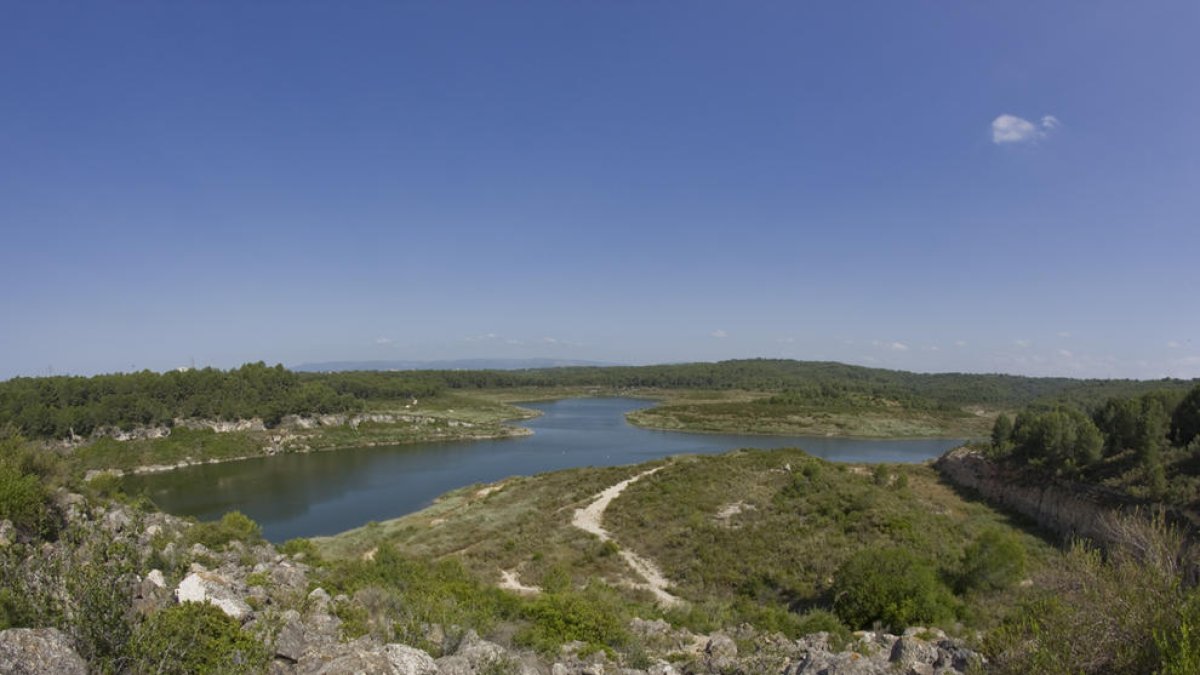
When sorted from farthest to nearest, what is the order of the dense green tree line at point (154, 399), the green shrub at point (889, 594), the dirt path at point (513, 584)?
the dense green tree line at point (154, 399) < the dirt path at point (513, 584) < the green shrub at point (889, 594)

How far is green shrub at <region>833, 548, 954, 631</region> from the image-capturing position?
16.4 m

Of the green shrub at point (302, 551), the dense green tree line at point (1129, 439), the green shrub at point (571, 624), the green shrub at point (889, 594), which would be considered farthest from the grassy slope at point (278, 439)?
the dense green tree line at point (1129, 439)

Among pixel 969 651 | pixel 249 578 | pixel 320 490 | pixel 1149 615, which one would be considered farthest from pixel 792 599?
pixel 320 490

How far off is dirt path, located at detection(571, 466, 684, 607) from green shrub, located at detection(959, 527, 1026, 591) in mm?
10342

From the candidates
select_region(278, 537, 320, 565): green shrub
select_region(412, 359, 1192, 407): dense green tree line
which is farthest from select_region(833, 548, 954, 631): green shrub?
select_region(412, 359, 1192, 407): dense green tree line

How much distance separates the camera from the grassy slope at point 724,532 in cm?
2172

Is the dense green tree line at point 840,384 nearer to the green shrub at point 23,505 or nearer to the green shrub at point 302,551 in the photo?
the green shrub at point 302,551

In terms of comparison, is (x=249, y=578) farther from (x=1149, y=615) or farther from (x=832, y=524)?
(x=832, y=524)

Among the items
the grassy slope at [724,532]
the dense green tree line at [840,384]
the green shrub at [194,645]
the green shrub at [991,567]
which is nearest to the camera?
the green shrub at [194,645]

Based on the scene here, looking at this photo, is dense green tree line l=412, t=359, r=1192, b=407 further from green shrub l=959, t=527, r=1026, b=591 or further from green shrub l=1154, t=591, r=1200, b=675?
green shrub l=1154, t=591, r=1200, b=675

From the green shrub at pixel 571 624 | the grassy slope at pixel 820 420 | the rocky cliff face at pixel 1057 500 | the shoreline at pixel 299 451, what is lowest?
the shoreline at pixel 299 451

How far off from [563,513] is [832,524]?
15.0 metres

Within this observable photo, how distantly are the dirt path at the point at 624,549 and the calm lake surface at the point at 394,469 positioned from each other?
1723 centimetres

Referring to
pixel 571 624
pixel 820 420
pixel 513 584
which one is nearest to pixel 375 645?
pixel 571 624
